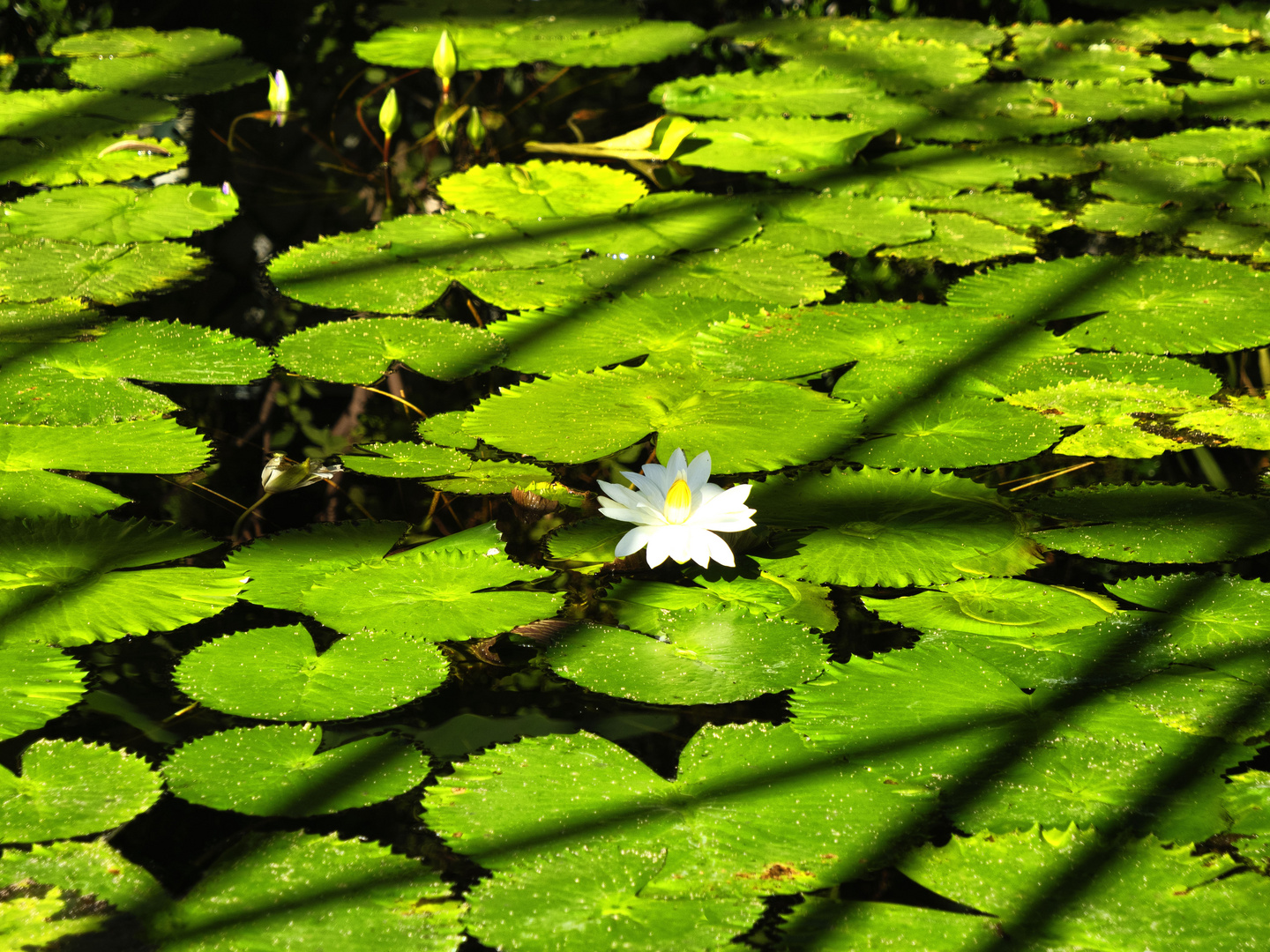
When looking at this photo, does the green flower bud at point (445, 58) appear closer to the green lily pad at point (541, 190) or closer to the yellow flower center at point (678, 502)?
the green lily pad at point (541, 190)

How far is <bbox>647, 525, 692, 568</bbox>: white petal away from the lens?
1.18 m

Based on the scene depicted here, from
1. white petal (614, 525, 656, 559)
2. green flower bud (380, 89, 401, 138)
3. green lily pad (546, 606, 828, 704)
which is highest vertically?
green flower bud (380, 89, 401, 138)

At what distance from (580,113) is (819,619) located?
2080 mm

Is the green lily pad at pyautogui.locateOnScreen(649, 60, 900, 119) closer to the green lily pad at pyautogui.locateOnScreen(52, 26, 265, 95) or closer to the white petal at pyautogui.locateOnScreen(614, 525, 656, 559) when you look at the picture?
the green lily pad at pyautogui.locateOnScreen(52, 26, 265, 95)

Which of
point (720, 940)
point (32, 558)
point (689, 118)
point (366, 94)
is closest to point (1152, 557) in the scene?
point (720, 940)

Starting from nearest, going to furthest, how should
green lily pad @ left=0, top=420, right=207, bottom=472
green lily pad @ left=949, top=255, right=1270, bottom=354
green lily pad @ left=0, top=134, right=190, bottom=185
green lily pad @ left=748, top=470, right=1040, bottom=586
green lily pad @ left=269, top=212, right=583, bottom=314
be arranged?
green lily pad @ left=748, top=470, right=1040, bottom=586
green lily pad @ left=0, top=420, right=207, bottom=472
green lily pad @ left=949, top=255, right=1270, bottom=354
green lily pad @ left=269, top=212, right=583, bottom=314
green lily pad @ left=0, top=134, right=190, bottom=185

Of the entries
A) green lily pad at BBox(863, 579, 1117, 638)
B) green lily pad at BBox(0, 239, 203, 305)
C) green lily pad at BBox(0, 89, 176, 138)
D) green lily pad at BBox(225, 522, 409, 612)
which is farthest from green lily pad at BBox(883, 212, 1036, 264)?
green lily pad at BBox(0, 89, 176, 138)

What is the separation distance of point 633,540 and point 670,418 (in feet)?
1.04

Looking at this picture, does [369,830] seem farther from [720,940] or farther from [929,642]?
[929,642]

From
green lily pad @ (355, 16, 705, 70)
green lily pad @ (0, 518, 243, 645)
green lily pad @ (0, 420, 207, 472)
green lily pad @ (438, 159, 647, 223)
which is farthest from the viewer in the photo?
green lily pad @ (355, 16, 705, 70)

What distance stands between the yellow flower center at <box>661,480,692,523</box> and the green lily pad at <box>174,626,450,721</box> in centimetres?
31

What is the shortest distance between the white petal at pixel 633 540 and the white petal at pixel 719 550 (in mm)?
62

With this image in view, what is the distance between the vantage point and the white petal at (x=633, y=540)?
119 centimetres

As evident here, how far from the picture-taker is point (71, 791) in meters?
0.91
